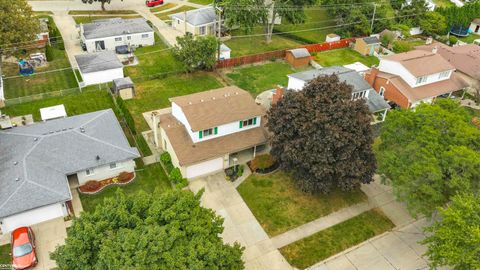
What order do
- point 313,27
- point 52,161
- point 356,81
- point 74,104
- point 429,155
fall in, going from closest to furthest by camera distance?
point 429,155, point 52,161, point 356,81, point 74,104, point 313,27

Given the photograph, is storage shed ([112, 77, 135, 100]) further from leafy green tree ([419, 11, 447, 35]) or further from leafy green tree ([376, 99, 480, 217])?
leafy green tree ([419, 11, 447, 35])

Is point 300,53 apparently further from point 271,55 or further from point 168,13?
point 168,13

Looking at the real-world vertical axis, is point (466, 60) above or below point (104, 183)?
above

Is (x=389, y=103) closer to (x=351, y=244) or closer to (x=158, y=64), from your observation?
(x=351, y=244)

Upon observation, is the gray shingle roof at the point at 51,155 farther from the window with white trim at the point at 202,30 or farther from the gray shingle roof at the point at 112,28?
the window with white trim at the point at 202,30

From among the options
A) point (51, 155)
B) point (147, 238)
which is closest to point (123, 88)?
point (51, 155)

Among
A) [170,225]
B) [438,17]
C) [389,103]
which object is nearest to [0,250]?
[170,225]

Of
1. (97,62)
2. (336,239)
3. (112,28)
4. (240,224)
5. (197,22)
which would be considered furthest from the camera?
(197,22)
